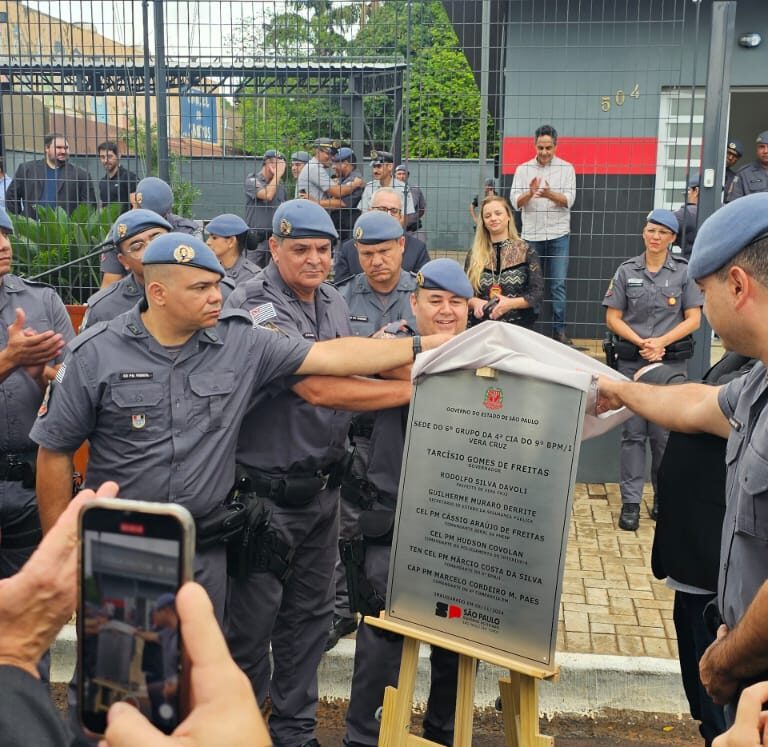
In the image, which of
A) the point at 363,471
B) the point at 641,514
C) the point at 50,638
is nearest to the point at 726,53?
the point at 641,514

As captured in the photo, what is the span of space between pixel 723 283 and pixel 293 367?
5.81ft

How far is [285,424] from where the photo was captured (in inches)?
158

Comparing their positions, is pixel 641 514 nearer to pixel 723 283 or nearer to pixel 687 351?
Result: pixel 687 351

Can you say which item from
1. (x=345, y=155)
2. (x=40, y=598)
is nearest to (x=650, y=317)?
(x=345, y=155)

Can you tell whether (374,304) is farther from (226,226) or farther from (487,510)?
(487,510)

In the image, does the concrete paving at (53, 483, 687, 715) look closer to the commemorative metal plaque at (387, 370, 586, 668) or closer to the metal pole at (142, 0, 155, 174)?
the commemorative metal plaque at (387, 370, 586, 668)

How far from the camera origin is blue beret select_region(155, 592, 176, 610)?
1.24m

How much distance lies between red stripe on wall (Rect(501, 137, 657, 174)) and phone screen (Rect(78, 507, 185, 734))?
6.55 metres

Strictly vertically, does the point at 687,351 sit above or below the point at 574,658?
above

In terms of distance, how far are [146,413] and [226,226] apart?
3.84 m

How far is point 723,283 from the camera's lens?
2.45 metres

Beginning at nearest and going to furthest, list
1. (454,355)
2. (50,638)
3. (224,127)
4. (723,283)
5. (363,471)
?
1. (50,638)
2. (723,283)
3. (454,355)
4. (363,471)
5. (224,127)

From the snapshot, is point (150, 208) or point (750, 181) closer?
point (150, 208)

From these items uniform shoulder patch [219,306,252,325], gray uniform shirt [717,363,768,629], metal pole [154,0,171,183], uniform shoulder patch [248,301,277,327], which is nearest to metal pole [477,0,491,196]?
metal pole [154,0,171,183]
